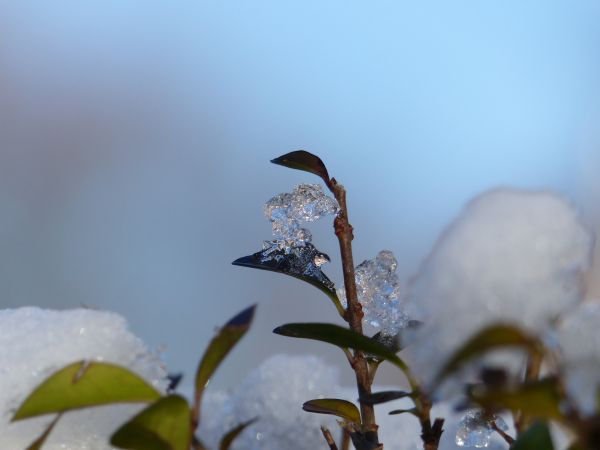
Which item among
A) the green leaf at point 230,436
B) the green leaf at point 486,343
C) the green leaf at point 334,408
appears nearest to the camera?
the green leaf at point 486,343

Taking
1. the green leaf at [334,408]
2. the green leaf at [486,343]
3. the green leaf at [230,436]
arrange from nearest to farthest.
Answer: the green leaf at [486,343] < the green leaf at [230,436] < the green leaf at [334,408]

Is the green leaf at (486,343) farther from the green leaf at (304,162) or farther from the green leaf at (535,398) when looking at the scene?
the green leaf at (304,162)

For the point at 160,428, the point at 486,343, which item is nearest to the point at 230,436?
the point at 160,428

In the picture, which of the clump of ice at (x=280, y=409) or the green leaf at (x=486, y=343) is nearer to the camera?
the green leaf at (x=486, y=343)

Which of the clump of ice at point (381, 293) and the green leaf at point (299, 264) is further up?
the green leaf at point (299, 264)

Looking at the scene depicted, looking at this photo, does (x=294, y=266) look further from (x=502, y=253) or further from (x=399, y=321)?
(x=502, y=253)

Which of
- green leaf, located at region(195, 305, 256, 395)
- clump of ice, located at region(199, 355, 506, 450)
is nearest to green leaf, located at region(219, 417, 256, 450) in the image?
green leaf, located at region(195, 305, 256, 395)

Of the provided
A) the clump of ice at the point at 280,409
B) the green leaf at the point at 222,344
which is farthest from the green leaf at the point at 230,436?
the clump of ice at the point at 280,409

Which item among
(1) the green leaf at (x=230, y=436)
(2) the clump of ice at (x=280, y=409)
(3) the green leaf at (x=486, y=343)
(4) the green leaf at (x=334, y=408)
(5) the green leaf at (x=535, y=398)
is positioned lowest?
(2) the clump of ice at (x=280, y=409)
